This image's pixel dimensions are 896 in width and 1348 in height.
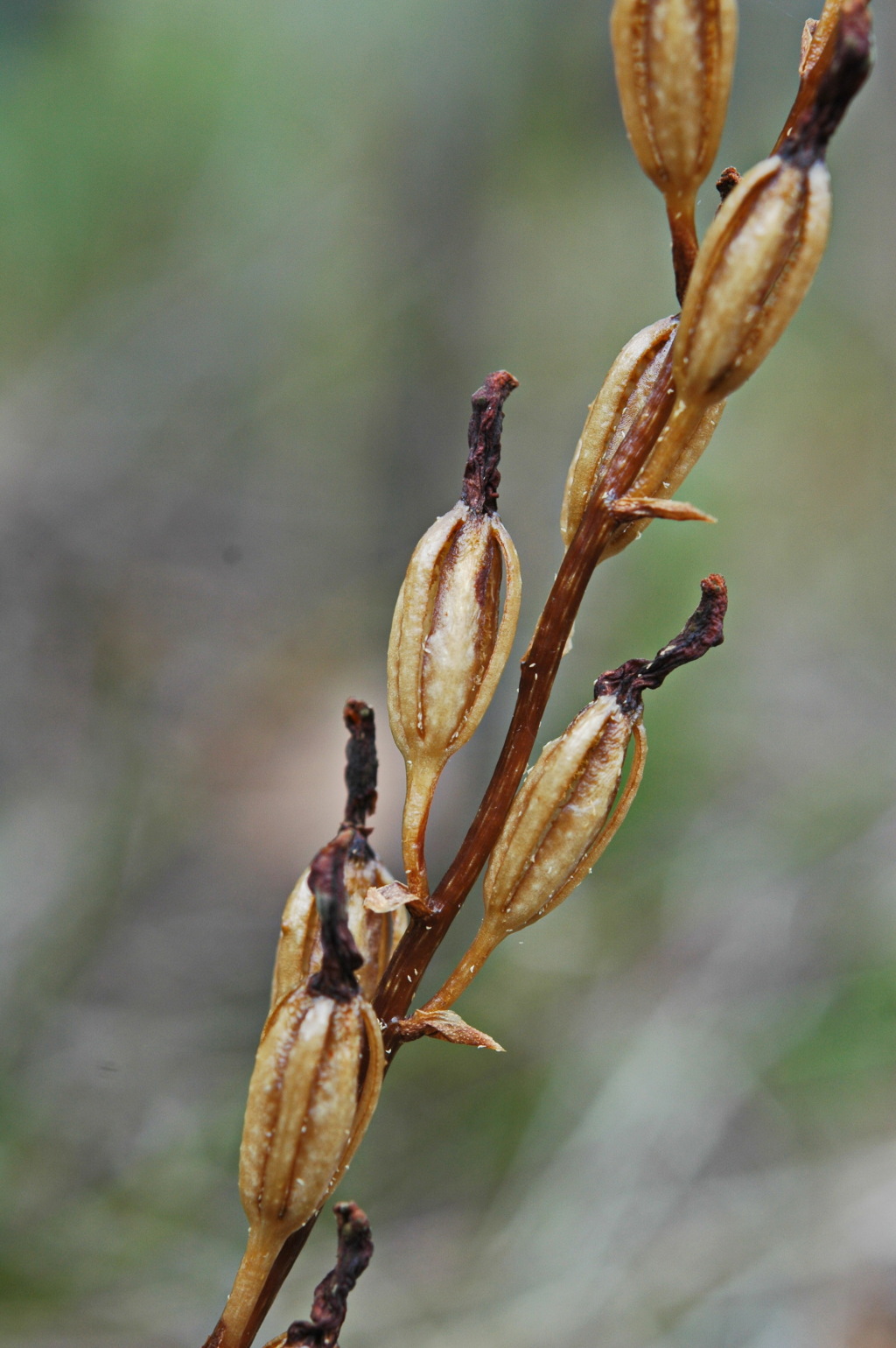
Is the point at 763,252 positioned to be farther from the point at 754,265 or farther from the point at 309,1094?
the point at 309,1094

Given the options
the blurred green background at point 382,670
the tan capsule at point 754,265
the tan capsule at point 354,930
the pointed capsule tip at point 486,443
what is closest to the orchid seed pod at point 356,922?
the tan capsule at point 354,930

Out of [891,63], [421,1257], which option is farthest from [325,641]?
[891,63]

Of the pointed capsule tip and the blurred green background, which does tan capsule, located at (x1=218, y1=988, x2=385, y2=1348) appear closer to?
the pointed capsule tip

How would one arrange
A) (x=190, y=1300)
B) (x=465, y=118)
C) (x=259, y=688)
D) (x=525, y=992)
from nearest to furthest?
(x=190, y=1300) < (x=525, y=992) < (x=259, y=688) < (x=465, y=118)

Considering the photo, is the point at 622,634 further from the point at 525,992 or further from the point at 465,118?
the point at 465,118

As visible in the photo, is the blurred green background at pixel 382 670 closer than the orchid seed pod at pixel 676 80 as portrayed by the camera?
No

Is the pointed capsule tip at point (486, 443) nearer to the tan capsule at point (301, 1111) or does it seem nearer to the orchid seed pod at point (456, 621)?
the orchid seed pod at point (456, 621)
